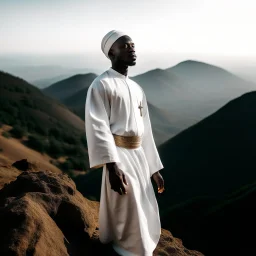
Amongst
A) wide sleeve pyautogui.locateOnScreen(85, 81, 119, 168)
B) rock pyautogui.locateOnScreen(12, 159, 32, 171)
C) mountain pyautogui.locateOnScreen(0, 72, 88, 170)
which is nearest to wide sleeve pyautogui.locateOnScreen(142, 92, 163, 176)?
wide sleeve pyautogui.locateOnScreen(85, 81, 119, 168)

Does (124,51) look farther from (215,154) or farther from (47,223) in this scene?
(215,154)

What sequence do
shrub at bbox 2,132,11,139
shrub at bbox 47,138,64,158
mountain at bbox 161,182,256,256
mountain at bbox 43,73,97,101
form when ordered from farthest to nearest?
mountain at bbox 43,73,97,101 < shrub at bbox 47,138,64,158 < shrub at bbox 2,132,11,139 < mountain at bbox 161,182,256,256

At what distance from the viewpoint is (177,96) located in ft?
415

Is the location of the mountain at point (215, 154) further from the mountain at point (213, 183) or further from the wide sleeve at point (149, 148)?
the wide sleeve at point (149, 148)

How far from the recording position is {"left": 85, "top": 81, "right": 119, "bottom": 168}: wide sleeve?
333 cm

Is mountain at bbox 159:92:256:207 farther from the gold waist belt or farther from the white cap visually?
the white cap

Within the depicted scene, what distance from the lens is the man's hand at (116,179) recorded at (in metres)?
3.28

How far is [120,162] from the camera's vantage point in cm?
355

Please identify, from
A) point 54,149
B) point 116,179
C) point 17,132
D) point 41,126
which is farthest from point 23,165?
point 41,126

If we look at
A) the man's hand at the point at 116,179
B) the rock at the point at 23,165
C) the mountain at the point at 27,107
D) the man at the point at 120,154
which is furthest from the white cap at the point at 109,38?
the mountain at the point at 27,107

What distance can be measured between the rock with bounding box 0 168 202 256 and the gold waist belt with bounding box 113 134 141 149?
1053mm

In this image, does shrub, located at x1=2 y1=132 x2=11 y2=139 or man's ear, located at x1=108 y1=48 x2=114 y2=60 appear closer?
man's ear, located at x1=108 y1=48 x2=114 y2=60

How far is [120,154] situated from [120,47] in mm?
1070

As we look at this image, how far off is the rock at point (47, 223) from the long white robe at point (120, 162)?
Result: 36 cm
